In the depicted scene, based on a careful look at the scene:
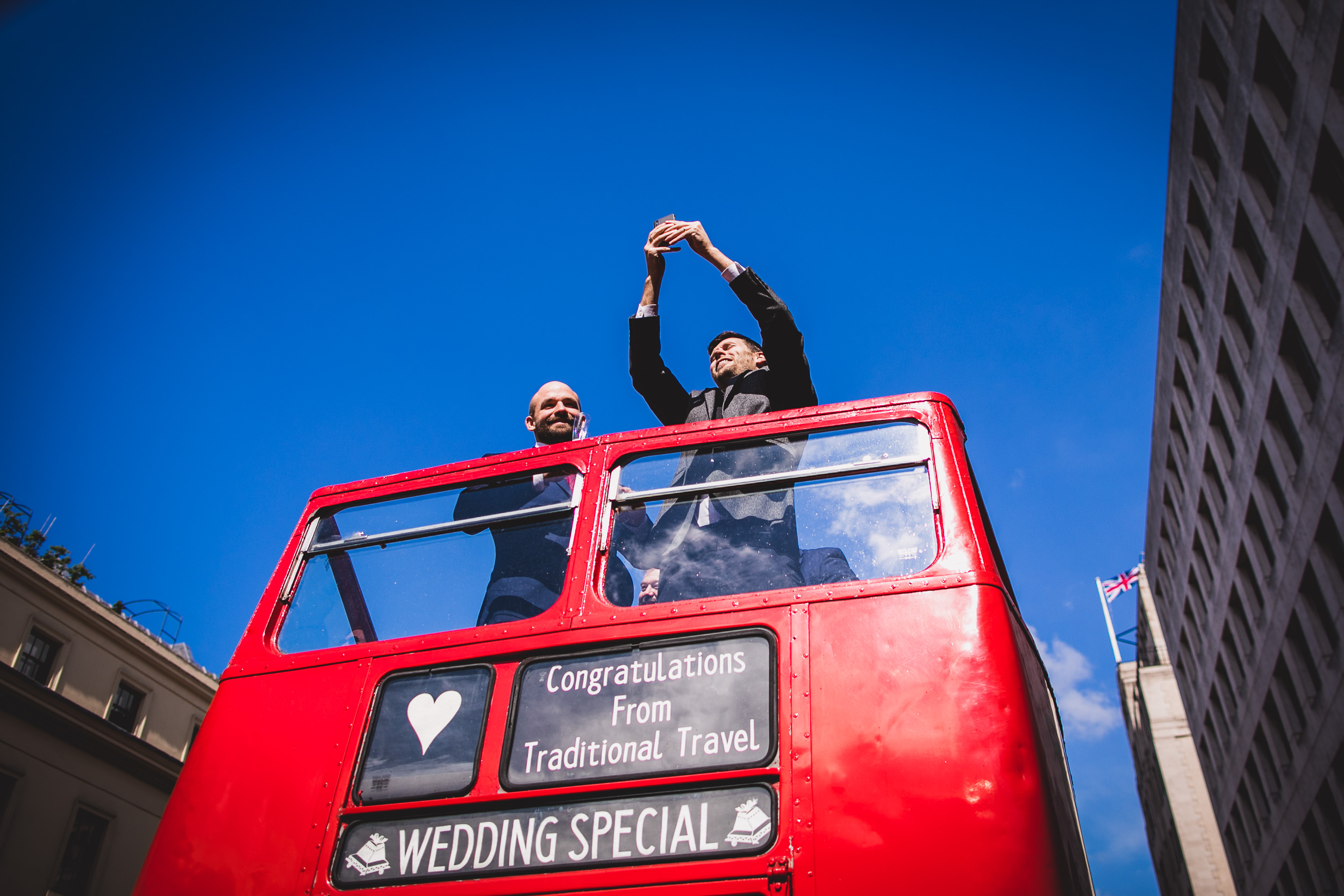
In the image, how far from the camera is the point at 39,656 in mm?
19672

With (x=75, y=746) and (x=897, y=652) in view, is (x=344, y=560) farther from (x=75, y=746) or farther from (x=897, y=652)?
(x=75, y=746)

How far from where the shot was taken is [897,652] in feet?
11.2

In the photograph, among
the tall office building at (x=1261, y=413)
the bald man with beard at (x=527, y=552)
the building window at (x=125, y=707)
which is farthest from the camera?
the building window at (x=125, y=707)

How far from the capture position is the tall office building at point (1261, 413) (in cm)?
1683

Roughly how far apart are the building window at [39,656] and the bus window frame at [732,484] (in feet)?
67.7

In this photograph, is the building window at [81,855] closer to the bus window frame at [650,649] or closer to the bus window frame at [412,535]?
the bus window frame at [412,535]

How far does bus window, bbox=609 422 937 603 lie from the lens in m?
3.86

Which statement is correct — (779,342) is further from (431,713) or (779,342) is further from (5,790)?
(5,790)

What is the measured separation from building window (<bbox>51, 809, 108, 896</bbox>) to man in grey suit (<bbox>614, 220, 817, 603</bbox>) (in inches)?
853

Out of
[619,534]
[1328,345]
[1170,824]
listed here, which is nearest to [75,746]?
[619,534]

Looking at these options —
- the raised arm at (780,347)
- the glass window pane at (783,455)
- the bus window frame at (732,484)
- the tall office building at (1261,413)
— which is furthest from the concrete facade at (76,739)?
the tall office building at (1261,413)

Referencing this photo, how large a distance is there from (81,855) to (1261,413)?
2994 cm

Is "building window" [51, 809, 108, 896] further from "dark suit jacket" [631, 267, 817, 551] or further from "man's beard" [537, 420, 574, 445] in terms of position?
"dark suit jacket" [631, 267, 817, 551]

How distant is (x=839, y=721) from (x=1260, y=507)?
78.1 ft
